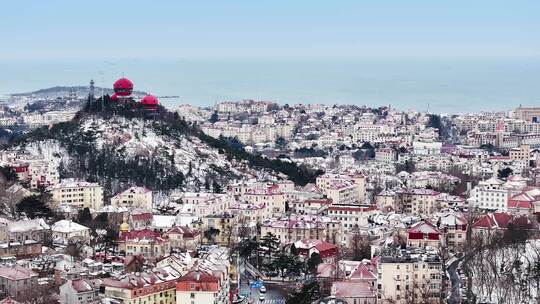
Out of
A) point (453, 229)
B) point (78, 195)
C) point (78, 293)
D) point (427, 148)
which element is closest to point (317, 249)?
point (453, 229)

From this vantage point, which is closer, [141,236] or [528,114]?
→ [141,236]

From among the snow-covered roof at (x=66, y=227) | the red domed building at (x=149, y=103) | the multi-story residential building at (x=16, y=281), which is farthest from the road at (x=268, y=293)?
the red domed building at (x=149, y=103)

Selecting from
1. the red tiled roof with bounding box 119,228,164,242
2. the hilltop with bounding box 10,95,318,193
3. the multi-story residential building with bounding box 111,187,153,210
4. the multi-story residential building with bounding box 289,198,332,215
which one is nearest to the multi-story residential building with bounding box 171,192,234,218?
the multi-story residential building with bounding box 111,187,153,210

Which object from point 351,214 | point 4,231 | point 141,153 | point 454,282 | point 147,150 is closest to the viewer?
point 454,282

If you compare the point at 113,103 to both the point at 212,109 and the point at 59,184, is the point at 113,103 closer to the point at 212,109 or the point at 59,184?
the point at 59,184

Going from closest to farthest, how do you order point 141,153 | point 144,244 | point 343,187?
1. point 144,244
2. point 343,187
3. point 141,153

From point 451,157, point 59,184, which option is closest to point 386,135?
point 451,157

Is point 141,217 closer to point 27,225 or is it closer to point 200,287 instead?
point 27,225

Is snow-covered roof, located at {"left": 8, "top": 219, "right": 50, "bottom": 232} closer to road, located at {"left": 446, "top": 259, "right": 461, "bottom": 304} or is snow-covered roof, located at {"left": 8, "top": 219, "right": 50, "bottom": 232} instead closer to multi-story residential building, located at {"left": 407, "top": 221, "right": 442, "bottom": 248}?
multi-story residential building, located at {"left": 407, "top": 221, "right": 442, "bottom": 248}
